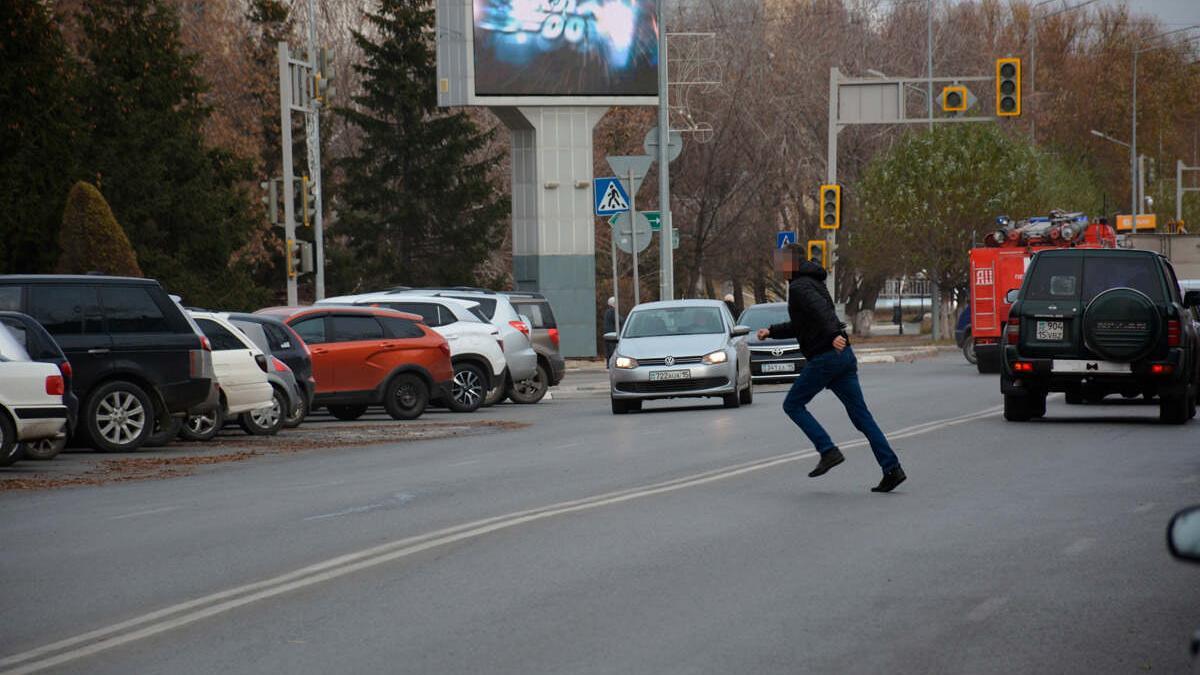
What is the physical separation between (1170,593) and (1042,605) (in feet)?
2.45

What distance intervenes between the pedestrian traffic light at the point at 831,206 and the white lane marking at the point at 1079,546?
98.6ft

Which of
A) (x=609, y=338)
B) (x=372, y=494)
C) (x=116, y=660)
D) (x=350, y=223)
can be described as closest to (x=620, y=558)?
(x=116, y=660)

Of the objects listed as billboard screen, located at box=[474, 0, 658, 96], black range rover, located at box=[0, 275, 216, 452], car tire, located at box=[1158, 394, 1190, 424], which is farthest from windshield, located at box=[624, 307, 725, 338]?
billboard screen, located at box=[474, 0, 658, 96]

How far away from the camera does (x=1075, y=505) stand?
13.0 m

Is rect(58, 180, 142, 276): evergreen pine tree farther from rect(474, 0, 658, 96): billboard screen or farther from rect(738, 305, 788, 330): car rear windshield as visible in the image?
rect(474, 0, 658, 96): billboard screen

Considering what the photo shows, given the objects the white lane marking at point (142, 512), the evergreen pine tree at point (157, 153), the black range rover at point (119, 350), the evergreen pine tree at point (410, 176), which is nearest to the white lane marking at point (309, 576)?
the white lane marking at point (142, 512)

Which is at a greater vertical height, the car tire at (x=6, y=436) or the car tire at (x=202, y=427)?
the car tire at (x=6, y=436)

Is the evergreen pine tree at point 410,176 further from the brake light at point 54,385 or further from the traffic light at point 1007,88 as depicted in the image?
the brake light at point 54,385

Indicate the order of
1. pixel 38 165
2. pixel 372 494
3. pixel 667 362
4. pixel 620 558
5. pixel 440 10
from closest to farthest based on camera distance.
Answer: pixel 620 558 < pixel 372 494 < pixel 667 362 < pixel 38 165 < pixel 440 10

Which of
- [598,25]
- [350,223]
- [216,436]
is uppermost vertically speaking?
[598,25]

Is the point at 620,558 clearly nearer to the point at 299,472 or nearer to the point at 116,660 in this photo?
the point at 116,660

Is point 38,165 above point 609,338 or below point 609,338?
above

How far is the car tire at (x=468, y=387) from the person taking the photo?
94.8 feet

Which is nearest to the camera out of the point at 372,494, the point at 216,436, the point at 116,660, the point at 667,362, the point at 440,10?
the point at 116,660
